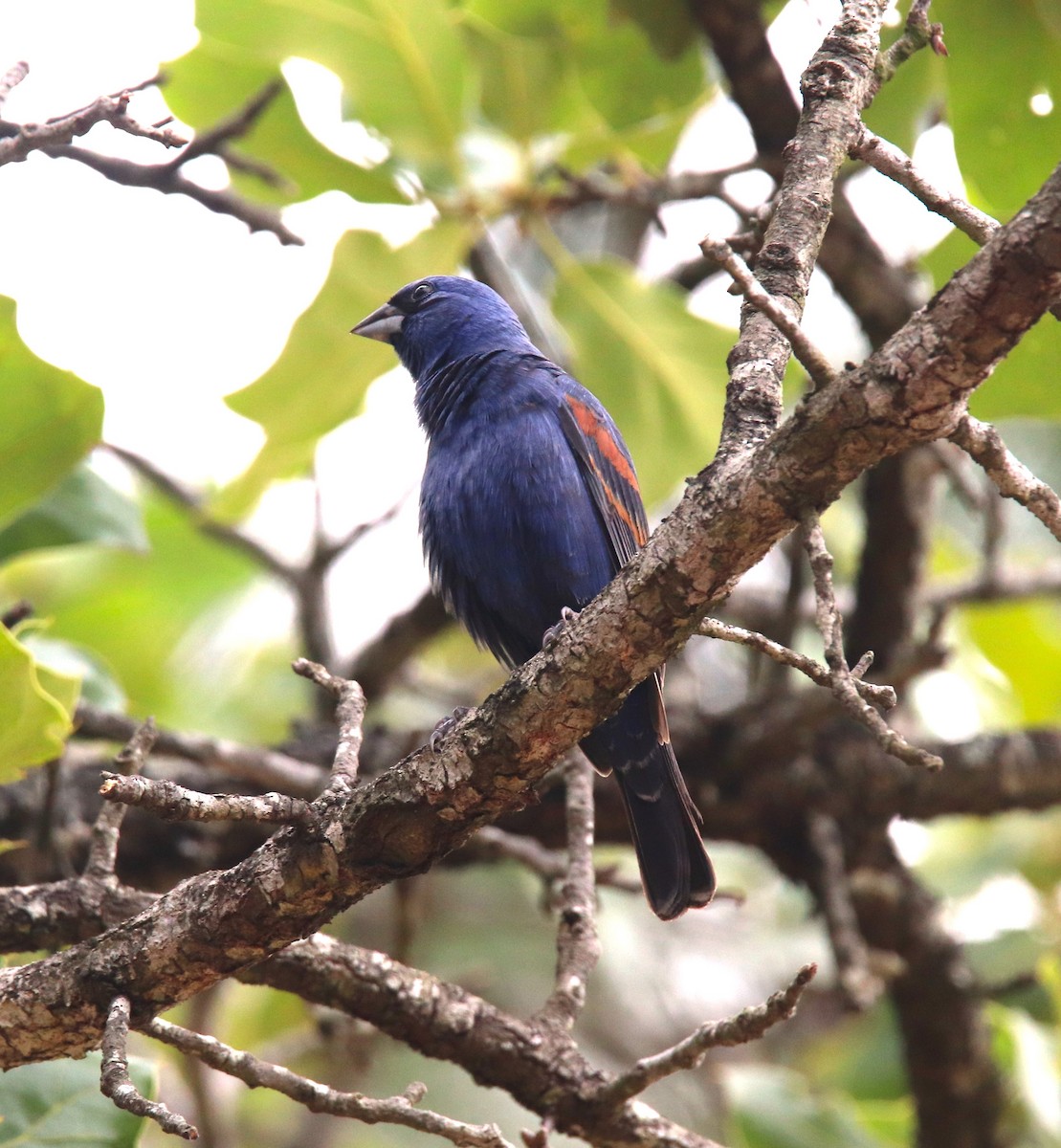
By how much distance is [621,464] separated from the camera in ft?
11.5

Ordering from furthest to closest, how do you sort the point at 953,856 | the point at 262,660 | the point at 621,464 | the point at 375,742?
the point at 262,660
the point at 953,856
the point at 375,742
the point at 621,464

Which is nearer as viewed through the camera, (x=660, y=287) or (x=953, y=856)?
(x=660, y=287)

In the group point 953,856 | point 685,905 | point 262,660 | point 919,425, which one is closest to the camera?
point 919,425

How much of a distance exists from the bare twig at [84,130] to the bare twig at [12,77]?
170mm

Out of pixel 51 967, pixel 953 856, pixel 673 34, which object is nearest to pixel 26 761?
pixel 51 967

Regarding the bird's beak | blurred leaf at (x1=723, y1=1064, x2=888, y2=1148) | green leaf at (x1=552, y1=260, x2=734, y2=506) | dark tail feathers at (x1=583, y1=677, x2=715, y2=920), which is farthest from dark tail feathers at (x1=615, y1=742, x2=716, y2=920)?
the bird's beak

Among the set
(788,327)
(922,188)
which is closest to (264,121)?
(922,188)

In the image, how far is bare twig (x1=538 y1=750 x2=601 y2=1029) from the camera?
256 cm

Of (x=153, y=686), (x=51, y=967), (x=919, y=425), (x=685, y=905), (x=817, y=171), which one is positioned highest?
(x=153, y=686)

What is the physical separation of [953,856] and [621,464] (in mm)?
3239

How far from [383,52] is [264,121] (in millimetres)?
429

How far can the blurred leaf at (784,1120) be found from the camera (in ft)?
12.2

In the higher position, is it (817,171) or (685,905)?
(817,171)

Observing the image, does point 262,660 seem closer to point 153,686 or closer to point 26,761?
point 153,686
